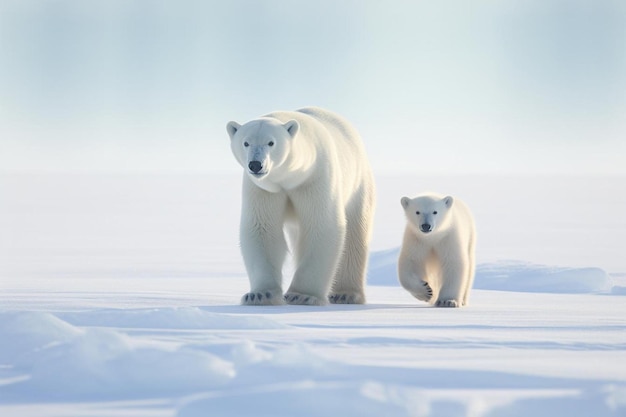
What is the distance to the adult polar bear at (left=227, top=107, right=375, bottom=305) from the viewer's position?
6.23 meters

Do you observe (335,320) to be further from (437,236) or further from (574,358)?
(437,236)

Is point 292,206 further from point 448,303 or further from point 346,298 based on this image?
point 448,303

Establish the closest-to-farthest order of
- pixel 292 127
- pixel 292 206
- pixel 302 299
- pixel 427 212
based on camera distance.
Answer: pixel 292 127 → pixel 302 299 → pixel 292 206 → pixel 427 212

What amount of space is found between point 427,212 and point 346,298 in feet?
2.81

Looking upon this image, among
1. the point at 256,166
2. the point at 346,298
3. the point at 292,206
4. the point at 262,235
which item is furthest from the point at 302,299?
the point at 256,166

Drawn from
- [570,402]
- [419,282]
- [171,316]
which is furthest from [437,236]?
[570,402]

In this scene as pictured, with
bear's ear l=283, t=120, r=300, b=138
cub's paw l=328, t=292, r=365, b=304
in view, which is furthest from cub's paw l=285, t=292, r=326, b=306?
bear's ear l=283, t=120, r=300, b=138

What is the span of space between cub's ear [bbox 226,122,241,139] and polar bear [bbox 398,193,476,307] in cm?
159

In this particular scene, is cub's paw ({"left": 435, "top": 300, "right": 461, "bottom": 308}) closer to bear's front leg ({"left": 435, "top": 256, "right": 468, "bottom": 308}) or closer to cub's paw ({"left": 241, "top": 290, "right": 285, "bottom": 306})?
bear's front leg ({"left": 435, "top": 256, "right": 468, "bottom": 308})

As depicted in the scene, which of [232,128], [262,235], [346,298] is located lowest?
[346,298]

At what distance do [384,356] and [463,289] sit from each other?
150 inches

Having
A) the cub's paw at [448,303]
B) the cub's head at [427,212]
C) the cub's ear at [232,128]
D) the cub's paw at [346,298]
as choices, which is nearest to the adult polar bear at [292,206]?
the cub's ear at [232,128]

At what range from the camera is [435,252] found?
7.39 m

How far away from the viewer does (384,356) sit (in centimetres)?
362
